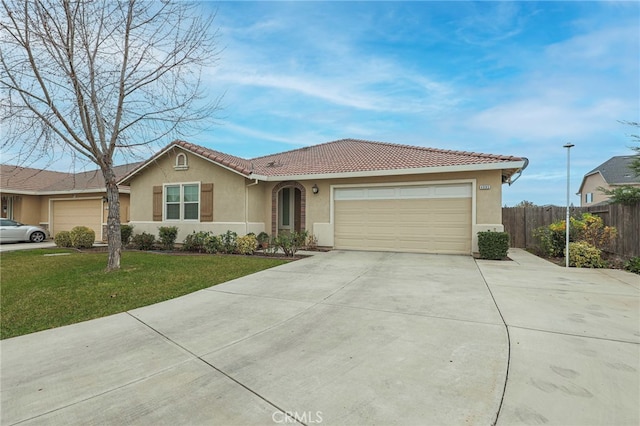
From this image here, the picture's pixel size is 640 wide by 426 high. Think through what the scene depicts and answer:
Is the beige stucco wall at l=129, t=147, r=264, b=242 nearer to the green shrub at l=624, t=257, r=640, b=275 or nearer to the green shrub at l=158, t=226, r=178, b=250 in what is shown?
the green shrub at l=158, t=226, r=178, b=250

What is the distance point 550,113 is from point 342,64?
9715 mm

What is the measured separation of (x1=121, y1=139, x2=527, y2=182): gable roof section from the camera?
32.8ft

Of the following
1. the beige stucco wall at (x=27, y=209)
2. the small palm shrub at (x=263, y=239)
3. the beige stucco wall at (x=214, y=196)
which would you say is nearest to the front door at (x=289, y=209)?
the beige stucco wall at (x=214, y=196)

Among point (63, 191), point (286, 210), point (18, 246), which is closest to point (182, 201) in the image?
point (286, 210)

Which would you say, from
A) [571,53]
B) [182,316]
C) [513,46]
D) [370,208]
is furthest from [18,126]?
[571,53]

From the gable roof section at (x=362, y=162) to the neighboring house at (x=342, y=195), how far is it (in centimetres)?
4

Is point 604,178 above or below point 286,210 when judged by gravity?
above

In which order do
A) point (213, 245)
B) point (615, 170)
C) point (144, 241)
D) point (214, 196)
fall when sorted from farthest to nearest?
point (615, 170), point (144, 241), point (214, 196), point (213, 245)

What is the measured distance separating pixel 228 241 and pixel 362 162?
19.8ft

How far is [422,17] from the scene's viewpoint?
10062 millimetres

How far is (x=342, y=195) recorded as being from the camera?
12016 millimetres

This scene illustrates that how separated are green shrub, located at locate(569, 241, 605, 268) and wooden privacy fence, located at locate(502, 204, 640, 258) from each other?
92 centimetres

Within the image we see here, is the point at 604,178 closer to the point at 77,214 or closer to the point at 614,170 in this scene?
the point at 614,170

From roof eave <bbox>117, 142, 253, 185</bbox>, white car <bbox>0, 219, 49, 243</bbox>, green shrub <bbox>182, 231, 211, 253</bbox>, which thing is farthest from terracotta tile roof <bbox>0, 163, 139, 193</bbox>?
green shrub <bbox>182, 231, 211, 253</bbox>
